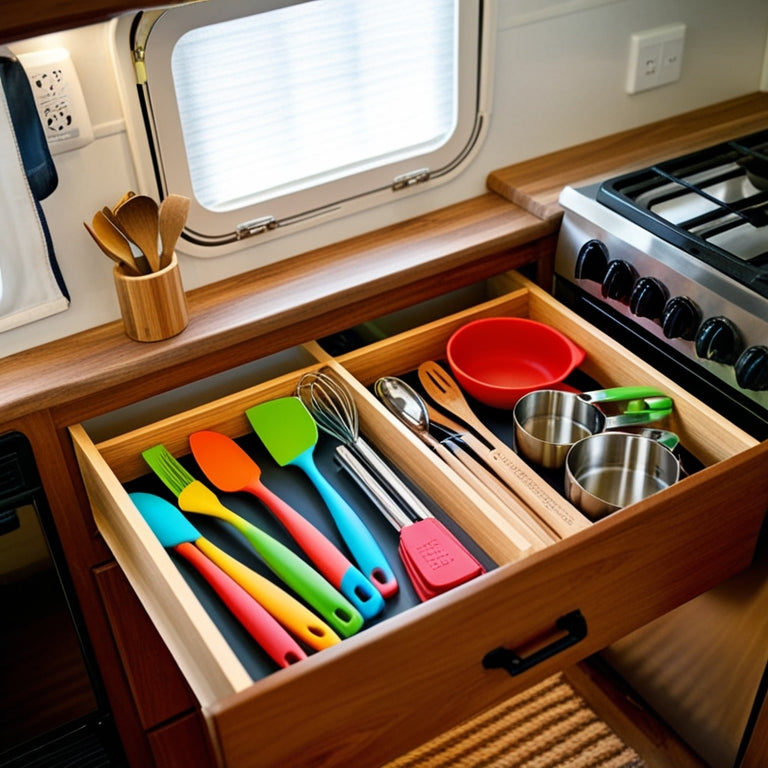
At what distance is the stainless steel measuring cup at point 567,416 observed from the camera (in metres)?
1.21

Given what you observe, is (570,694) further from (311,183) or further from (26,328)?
(26,328)

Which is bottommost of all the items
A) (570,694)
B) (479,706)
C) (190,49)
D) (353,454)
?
(570,694)

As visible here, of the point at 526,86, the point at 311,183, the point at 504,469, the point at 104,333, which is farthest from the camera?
the point at 526,86

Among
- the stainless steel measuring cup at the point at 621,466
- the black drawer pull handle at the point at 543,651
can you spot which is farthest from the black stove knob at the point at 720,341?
the black drawer pull handle at the point at 543,651

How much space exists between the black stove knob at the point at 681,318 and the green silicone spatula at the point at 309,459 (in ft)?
1.65

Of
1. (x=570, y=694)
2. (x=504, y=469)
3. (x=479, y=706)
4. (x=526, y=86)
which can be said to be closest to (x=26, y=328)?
(x=504, y=469)

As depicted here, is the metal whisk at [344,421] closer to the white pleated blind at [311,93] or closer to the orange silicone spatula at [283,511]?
the orange silicone spatula at [283,511]

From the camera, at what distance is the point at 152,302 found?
124 centimetres

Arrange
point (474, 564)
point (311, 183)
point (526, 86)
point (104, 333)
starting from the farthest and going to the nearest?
point (526, 86)
point (311, 183)
point (104, 333)
point (474, 564)

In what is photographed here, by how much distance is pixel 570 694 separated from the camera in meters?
1.72

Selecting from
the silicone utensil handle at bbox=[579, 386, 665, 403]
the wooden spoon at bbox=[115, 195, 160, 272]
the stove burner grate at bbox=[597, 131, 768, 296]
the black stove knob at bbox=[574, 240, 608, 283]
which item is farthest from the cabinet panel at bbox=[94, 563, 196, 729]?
the stove burner grate at bbox=[597, 131, 768, 296]

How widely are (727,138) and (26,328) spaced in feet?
4.02

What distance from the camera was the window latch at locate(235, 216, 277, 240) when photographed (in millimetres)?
1401

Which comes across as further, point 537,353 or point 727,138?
point 727,138
